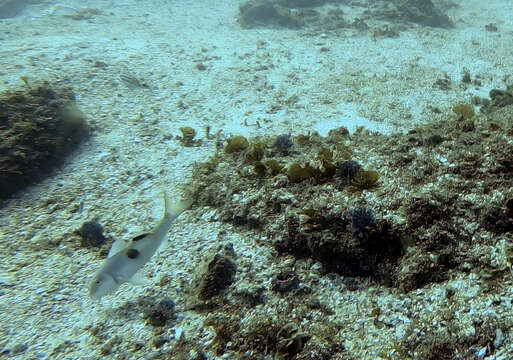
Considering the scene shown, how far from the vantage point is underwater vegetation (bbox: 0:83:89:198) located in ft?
17.3

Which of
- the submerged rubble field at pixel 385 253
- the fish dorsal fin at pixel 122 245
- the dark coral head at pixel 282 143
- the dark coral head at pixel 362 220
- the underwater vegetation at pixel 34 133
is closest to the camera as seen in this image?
the submerged rubble field at pixel 385 253

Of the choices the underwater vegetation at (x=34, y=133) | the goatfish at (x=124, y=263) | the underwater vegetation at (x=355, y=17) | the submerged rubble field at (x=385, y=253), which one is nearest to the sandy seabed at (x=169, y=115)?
the submerged rubble field at (x=385, y=253)

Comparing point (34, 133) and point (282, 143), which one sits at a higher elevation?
point (282, 143)

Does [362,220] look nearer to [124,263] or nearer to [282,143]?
[282,143]

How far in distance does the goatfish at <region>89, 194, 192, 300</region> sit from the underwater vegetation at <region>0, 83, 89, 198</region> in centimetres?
321

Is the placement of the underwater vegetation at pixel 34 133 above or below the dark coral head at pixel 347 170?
below

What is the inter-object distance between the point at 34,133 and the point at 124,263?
12.8 feet

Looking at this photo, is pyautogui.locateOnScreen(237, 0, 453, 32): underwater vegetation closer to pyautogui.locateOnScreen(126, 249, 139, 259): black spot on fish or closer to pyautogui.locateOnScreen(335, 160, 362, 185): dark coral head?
pyautogui.locateOnScreen(335, 160, 362, 185): dark coral head

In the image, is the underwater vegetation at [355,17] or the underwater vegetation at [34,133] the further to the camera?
the underwater vegetation at [355,17]

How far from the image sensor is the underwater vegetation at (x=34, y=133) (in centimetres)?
527

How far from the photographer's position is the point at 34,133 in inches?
223

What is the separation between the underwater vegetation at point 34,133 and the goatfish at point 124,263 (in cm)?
321

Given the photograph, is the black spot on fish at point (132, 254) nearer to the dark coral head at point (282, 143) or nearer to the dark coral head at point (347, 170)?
the dark coral head at point (347, 170)

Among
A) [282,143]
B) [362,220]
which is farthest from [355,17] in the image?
[362,220]
